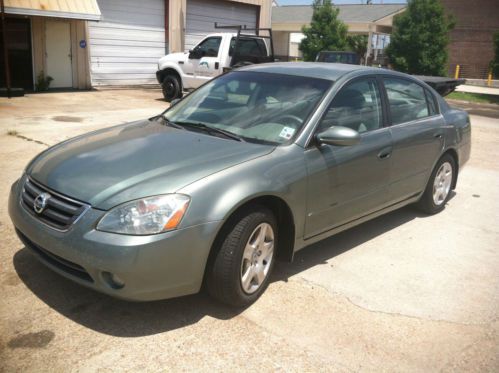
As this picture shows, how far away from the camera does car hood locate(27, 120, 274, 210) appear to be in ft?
10.2

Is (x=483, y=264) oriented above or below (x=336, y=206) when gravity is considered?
below

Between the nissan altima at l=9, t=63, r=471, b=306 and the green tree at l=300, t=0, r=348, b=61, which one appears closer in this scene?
the nissan altima at l=9, t=63, r=471, b=306

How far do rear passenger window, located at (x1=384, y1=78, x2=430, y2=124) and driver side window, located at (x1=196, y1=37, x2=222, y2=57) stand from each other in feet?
31.3

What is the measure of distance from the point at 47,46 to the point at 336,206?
13773 mm

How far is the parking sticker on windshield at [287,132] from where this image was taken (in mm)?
3854

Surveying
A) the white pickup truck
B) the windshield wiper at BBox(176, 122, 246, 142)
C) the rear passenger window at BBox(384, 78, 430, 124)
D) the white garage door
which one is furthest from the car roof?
the white garage door

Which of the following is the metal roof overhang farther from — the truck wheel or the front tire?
the front tire

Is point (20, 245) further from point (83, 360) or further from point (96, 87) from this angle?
point (96, 87)

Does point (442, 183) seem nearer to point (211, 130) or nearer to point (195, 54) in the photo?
point (211, 130)

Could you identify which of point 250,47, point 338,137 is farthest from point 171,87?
point 338,137

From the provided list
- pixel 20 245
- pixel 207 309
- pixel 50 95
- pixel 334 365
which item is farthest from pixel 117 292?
pixel 50 95

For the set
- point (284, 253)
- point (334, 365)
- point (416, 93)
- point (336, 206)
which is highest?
point (416, 93)

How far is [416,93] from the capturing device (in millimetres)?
5352

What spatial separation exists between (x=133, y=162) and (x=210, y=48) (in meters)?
11.4
